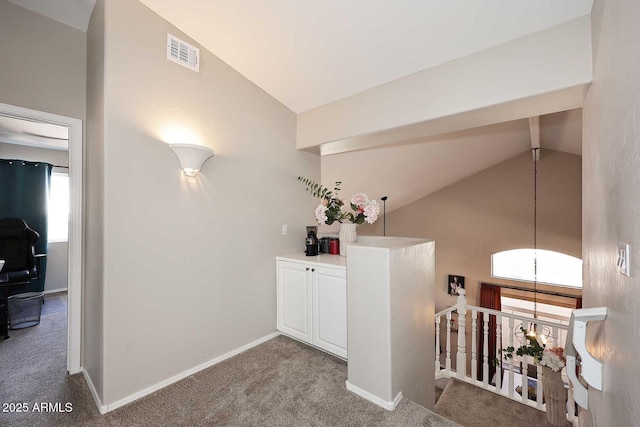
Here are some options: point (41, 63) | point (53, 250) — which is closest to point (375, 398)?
point (41, 63)

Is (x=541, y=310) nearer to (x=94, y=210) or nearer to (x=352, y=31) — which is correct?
(x=352, y=31)

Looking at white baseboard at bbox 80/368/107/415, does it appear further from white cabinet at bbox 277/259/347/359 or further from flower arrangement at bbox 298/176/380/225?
flower arrangement at bbox 298/176/380/225

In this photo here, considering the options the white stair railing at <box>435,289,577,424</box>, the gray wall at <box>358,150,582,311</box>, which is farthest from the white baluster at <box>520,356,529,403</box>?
the gray wall at <box>358,150,582,311</box>

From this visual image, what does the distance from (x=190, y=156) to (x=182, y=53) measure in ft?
2.62

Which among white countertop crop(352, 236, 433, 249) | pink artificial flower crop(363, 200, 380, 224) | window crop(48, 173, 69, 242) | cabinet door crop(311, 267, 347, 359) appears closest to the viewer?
white countertop crop(352, 236, 433, 249)

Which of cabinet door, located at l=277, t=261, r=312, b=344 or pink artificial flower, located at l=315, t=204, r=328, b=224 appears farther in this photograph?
pink artificial flower, located at l=315, t=204, r=328, b=224

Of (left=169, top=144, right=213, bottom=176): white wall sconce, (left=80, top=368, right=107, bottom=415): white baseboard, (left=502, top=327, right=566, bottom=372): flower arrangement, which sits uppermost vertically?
(left=169, top=144, right=213, bottom=176): white wall sconce

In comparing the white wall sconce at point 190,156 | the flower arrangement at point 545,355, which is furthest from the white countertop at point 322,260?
the flower arrangement at point 545,355

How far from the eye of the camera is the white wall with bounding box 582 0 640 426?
0.79 meters

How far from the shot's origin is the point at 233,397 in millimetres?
1786

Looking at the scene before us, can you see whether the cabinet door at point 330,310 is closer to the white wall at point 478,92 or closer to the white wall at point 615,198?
the white wall at point 478,92

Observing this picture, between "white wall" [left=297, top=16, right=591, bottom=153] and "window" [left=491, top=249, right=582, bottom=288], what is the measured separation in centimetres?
426

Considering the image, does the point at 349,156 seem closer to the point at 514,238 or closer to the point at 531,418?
the point at 531,418

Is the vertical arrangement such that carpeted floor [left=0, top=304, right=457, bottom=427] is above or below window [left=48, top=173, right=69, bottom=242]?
below
